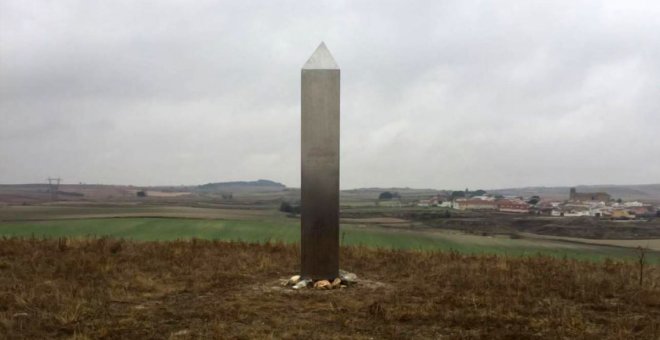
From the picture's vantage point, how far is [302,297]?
8.77 m

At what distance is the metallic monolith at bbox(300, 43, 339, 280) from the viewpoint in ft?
32.3

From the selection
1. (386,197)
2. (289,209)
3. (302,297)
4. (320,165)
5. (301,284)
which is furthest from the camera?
(386,197)

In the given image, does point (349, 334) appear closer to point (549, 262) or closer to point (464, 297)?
point (464, 297)

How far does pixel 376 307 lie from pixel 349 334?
49.9 inches

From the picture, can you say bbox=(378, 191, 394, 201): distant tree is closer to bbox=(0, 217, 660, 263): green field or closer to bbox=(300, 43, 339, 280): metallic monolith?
bbox=(0, 217, 660, 263): green field

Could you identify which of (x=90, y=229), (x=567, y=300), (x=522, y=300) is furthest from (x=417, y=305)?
(x=90, y=229)

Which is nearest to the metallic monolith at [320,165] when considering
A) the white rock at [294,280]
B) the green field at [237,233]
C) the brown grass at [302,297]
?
the white rock at [294,280]

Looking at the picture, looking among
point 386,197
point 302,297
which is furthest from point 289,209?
point 302,297

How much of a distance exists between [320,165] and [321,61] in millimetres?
1926

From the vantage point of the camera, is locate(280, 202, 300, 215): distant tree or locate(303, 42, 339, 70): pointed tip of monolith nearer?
locate(303, 42, 339, 70): pointed tip of monolith

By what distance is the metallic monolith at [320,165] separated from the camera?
984 centimetres

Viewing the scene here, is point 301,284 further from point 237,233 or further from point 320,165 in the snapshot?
point 237,233

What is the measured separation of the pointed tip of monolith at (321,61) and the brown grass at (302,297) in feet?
13.2

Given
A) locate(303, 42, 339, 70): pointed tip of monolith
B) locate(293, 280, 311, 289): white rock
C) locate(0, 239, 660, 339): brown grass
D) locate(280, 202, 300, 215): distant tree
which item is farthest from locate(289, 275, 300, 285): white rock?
locate(280, 202, 300, 215): distant tree
